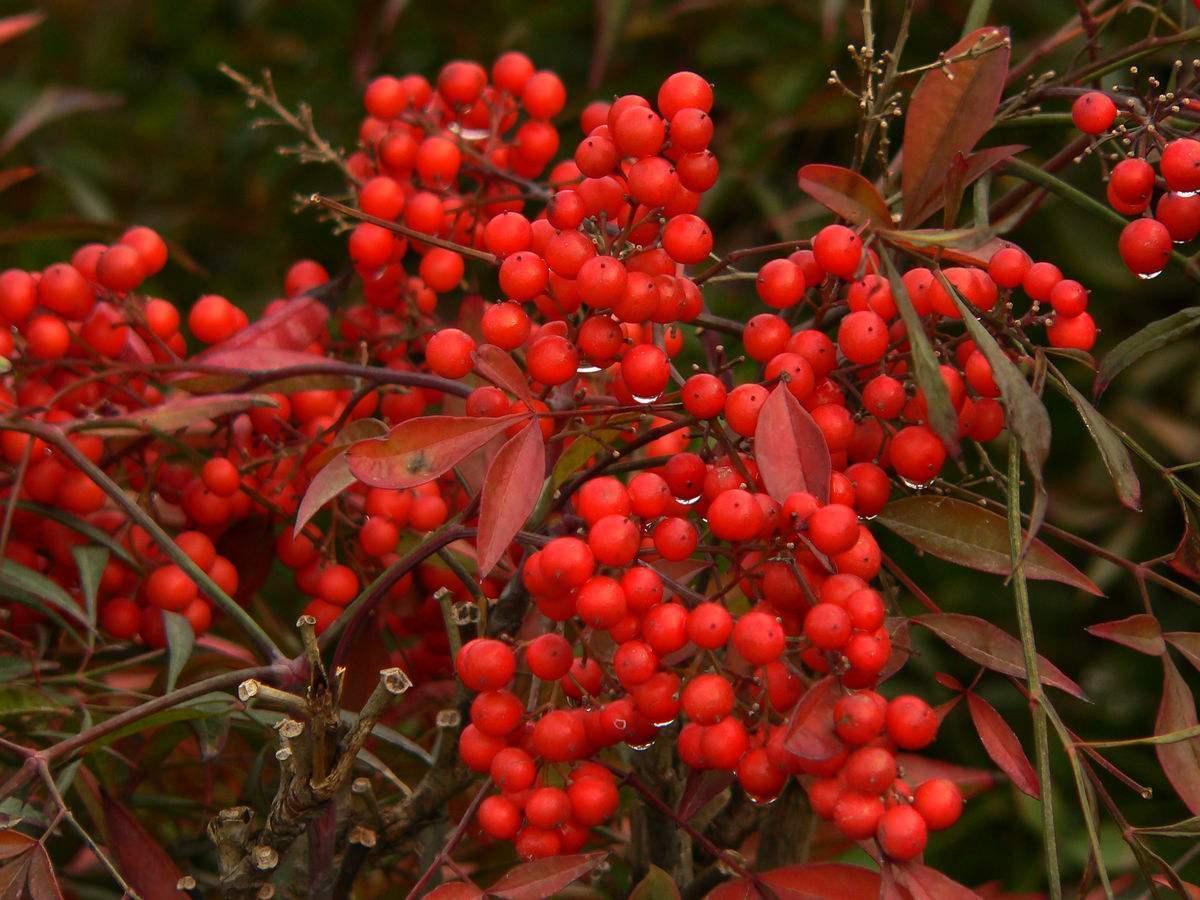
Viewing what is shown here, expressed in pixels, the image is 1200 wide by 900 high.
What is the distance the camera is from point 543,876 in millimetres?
559

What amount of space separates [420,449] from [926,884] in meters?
0.25

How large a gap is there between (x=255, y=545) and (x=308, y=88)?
31.7 inches

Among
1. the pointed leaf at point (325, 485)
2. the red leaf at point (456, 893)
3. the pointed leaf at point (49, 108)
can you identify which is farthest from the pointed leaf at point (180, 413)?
the pointed leaf at point (49, 108)

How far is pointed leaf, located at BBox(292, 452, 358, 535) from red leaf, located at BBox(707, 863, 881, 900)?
0.74 feet

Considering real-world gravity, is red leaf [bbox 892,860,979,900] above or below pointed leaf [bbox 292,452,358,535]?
below

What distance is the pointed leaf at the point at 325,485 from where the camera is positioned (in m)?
0.60

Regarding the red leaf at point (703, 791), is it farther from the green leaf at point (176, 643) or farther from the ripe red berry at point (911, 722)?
the green leaf at point (176, 643)

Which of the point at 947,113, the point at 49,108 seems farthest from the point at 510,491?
the point at 49,108

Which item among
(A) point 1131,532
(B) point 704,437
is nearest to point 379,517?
(B) point 704,437

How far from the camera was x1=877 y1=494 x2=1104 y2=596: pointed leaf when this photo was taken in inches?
23.1

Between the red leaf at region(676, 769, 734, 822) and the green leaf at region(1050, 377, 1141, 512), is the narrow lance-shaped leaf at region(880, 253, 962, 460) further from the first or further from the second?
the red leaf at region(676, 769, 734, 822)

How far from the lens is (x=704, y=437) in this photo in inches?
23.2

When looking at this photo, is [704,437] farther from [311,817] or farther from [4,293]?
[4,293]

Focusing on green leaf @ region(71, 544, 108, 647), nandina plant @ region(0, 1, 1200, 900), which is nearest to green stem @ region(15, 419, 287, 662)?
nandina plant @ region(0, 1, 1200, 900)
